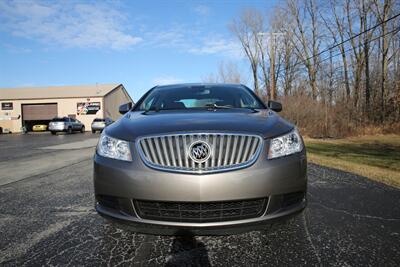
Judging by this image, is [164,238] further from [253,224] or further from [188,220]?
[253,224]

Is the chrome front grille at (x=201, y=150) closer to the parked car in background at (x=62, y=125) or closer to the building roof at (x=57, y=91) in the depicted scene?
the parked car in background at (x=62, y=125)

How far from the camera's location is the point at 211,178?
7.27 ft

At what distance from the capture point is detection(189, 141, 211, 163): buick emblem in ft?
7.47

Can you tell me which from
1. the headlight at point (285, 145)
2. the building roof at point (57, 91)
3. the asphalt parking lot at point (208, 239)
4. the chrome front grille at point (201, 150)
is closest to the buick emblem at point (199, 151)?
the chrome front grille at point (201, 150)

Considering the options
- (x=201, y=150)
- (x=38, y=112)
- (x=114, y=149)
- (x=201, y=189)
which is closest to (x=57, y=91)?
(x=38, y=112)

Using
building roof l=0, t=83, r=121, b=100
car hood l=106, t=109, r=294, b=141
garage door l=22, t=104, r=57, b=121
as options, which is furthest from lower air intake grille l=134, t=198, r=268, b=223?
garage door l=22, t=104, r=57, b=121

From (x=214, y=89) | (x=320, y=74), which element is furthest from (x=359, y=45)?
(x=214, y=89)

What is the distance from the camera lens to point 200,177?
222 centimetres

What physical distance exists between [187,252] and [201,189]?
28.6 inches

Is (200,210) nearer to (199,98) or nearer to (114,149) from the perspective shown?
(114,149)

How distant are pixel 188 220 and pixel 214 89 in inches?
94.4

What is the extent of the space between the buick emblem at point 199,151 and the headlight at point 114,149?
1.58ft

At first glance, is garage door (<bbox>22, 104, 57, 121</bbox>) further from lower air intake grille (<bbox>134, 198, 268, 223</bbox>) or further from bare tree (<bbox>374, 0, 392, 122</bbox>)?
lower air intake grille (<bbox>134, 198, 268, 223</bbox>)

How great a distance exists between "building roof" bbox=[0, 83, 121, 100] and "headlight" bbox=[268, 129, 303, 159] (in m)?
41.2
